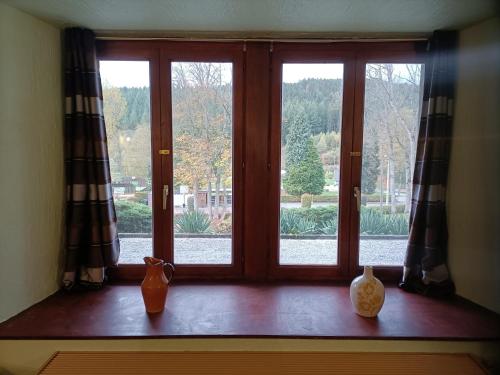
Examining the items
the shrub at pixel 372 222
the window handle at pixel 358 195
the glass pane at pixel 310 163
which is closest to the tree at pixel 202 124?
the glass pane at pixel 310 163

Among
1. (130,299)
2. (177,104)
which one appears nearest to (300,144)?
(177,104)

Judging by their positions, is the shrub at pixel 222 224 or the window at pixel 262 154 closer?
the window at pixel 262 154

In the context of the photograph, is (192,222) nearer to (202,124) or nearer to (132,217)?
(132,217)

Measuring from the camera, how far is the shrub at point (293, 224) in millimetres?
2014

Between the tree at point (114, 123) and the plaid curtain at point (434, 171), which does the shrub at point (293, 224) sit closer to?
the plaid curtain at point (434, 171)

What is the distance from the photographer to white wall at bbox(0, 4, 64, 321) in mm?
1542

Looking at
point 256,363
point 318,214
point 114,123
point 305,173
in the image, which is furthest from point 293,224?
point 114,123

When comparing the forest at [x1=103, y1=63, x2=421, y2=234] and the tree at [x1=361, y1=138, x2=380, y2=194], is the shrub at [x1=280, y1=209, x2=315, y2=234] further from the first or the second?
the tree at [x1=361, y1=138, x2=380, y2=194]

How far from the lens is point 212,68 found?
192cm

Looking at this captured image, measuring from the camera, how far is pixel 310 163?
6.46 ft

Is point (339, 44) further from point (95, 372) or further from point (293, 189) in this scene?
point (95, 372)
